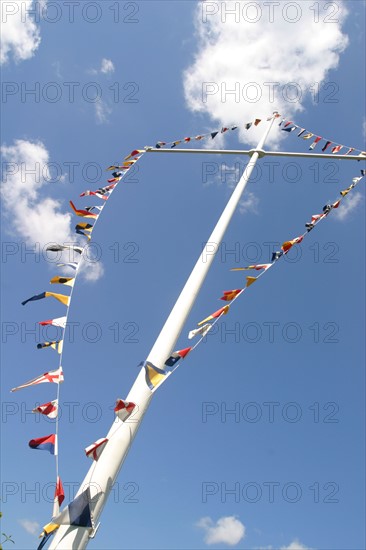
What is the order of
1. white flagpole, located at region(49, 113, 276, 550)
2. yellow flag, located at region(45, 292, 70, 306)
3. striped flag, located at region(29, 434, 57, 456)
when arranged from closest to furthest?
white flagpole, located at region(49, 113, 276, 550)
striped flag, located at region(29, 434, 57, 456)
yellow flag, located at region(45, 292, 70, 306)

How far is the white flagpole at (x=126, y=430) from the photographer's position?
4.20 m

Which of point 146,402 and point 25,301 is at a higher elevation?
point 25,301

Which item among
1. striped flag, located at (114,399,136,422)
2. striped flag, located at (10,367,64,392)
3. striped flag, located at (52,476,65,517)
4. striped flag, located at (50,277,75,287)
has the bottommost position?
striped flag, located at (52,476,65,517)

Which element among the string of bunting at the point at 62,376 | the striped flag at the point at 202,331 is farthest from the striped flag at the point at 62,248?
the striped flag at the point at 202,331

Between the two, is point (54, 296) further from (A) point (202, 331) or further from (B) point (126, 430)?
(B) point (126, 430)

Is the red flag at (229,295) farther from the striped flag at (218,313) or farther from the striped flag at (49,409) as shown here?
the striped flag at (49,409)

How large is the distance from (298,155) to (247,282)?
4779mm

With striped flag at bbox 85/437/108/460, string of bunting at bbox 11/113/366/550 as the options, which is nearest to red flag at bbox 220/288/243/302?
string of bunting at bbox 11/113/366/550

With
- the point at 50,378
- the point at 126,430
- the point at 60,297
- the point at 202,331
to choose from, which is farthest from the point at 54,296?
the point at 126,430

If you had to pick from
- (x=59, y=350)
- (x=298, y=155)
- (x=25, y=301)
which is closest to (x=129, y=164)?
(x=298, y=155)

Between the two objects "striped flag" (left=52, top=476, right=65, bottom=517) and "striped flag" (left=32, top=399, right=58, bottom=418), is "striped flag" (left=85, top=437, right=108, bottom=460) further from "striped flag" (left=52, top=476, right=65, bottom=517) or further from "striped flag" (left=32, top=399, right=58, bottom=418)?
"striped flag" (left=32, top=399, right=58, bottom=418)

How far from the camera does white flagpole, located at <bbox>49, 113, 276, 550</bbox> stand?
13.8 feet

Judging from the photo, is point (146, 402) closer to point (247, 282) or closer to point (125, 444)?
point (125, 444)

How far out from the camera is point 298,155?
33.9ft
